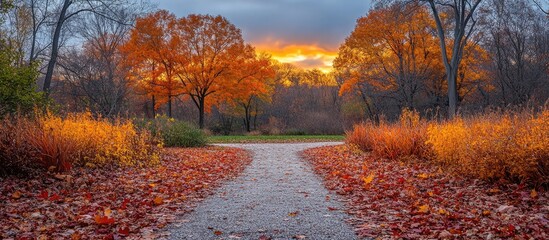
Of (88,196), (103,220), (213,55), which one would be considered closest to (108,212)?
(103,220)

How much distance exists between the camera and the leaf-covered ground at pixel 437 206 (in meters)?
4.75

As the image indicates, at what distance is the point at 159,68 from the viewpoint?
30500mm

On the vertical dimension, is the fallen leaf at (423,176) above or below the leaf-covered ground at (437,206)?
above

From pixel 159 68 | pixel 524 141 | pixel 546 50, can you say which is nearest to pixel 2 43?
pixel 524 141

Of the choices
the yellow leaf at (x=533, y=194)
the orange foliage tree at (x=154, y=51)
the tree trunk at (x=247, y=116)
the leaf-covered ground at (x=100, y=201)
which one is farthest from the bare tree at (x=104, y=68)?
the yellow leaf at (x=533, y=194)

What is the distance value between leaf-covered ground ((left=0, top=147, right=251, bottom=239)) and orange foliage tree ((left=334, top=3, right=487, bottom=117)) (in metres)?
21.4

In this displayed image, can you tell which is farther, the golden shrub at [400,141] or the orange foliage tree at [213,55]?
the orange foliage tree at [213,55]

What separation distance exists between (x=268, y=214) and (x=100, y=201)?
2996 millimetres

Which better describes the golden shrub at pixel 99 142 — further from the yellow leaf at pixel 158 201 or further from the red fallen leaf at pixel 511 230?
the red fallen leaf at pixel 511 230

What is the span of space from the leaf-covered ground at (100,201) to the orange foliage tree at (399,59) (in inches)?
843

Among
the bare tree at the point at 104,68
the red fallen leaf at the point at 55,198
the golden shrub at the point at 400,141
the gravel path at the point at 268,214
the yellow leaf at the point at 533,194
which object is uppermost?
the bare tree at the point at 104,68

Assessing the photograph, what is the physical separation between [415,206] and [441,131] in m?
4.77

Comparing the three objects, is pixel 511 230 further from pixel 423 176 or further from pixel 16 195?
pixel 16 195

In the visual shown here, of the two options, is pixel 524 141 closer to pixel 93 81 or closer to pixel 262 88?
pixel 262 88
